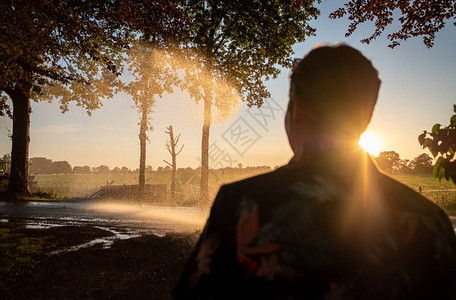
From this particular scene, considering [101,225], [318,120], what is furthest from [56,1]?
[318,120]

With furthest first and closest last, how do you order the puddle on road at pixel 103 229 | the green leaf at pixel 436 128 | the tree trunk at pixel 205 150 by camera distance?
the tree trunk at pixel 205 150 → the puddle on road at pixel 103 229 → the green leaf at pixel 436 128

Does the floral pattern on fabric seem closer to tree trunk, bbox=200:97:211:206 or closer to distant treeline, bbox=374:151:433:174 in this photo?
tree trunk, bbox=200:97:211:206

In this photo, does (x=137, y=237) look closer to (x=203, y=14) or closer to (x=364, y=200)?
(x=364, y=200)

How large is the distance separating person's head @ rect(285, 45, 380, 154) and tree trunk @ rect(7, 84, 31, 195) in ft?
66.2

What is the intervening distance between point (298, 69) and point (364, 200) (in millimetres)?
671

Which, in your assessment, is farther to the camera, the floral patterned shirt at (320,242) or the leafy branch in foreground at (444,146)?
the leafy branch in foreground at (444,146)

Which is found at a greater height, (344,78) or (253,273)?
(344,78)

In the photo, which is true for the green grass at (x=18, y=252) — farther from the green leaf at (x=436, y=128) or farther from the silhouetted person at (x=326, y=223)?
the green leaf at (x=436, y=128)

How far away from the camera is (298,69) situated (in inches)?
56.1

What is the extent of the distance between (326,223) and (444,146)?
14.0 ft

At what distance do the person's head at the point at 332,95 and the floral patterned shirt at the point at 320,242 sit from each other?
143 mm

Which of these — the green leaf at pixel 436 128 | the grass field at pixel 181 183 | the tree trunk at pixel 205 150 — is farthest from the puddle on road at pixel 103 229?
the grass field at pixel 181 183

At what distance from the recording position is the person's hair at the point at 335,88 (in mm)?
1347

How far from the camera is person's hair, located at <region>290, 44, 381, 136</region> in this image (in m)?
1.35
